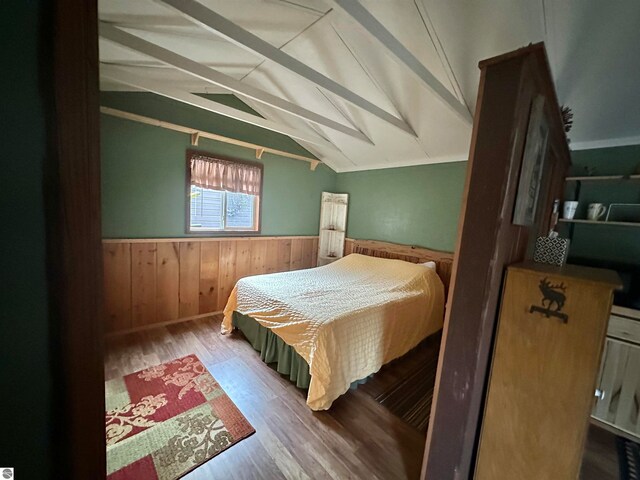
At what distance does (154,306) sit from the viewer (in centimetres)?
285

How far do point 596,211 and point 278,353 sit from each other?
2.96 m

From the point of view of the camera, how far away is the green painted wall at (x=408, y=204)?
3.11 metres

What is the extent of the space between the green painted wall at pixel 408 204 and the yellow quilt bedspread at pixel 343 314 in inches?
22.5

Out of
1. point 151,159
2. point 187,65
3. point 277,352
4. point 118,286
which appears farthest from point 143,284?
point 187,65

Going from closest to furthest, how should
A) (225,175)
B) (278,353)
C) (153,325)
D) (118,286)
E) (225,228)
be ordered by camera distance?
(278,353) < (118,286) < (153,325) < (225,175) < (225,228)

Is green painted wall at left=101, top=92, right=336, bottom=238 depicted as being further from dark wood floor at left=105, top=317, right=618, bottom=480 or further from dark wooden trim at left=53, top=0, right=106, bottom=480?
dark wooden trim at left=53, top=0, right=106, bottom=480

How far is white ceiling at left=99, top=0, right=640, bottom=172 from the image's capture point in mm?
1430

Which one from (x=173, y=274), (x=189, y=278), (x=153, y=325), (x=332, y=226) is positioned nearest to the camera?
(x=153, y=325)

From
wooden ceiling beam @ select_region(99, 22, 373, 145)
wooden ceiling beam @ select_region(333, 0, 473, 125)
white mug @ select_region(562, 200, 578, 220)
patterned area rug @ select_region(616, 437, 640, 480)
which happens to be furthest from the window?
patterned area rug @ select_region(616, 437, 640, 480)

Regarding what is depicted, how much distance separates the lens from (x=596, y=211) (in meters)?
2.06

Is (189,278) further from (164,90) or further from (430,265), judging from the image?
(430,265)

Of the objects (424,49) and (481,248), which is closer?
(481,248)

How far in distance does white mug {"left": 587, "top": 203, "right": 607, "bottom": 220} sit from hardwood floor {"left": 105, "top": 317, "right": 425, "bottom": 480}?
2274mm

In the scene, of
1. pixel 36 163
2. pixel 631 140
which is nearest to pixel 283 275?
pixel 36 163
